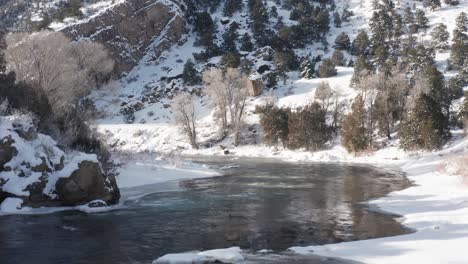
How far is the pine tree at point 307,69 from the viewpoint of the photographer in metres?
90.4

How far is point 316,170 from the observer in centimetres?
4284

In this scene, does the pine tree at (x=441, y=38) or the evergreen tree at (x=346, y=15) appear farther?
the evergreen tree at (x=346, y=15)

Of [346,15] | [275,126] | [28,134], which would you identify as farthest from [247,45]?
[28,134]

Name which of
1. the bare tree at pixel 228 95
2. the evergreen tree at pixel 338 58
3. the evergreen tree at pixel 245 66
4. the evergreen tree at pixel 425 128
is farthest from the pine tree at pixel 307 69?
the evergreen tree at pixel 425 128

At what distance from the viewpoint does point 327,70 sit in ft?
291

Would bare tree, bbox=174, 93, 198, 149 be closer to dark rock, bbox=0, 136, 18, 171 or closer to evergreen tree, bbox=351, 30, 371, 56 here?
evergreen tree, bbox=351, 30, 371, 56

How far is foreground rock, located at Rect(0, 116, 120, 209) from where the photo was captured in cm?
2191

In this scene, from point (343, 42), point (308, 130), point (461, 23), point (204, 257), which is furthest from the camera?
point (343, 42)

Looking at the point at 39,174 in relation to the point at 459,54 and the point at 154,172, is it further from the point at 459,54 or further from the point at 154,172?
the point at 459,54

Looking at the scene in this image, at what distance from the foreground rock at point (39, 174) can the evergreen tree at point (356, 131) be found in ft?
130

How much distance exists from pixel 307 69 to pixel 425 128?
139ft

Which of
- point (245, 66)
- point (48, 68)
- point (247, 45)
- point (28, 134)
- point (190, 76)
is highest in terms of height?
point (247, 45)

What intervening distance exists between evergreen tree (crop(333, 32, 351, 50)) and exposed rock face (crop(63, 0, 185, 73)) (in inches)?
1426

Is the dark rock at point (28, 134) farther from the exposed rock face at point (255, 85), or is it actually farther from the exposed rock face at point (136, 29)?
the exposed rock face at point (136, 29)
